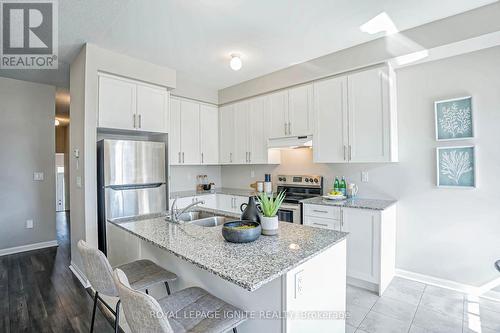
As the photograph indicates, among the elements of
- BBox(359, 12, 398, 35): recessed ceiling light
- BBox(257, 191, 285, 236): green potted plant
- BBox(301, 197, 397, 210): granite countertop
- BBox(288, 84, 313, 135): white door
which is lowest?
BBox(301, 197, 397, 210): granite countertop

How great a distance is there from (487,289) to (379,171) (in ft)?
4.91

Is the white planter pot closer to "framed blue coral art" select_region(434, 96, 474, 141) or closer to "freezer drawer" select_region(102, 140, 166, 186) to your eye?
"freezer drawer" select_region(102, 140, 166, 186)

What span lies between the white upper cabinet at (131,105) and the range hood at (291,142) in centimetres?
155

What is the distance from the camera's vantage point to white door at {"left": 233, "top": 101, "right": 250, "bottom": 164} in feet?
13.8

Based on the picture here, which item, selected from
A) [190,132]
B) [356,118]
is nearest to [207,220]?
[356,118]

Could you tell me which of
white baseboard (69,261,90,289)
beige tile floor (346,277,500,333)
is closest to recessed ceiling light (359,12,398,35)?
beige tile floor (346,277,500,333)

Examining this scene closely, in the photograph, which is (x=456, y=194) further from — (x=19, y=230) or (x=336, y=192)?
(x=19, y=230)

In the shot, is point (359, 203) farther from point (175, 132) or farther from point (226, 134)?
point (175, 132)

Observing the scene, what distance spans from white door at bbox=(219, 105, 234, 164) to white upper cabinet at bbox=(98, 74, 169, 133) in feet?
3.89

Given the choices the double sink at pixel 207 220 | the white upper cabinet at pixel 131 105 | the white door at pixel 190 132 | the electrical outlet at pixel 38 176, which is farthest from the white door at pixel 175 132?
the electrical outlet at pixel 38 176

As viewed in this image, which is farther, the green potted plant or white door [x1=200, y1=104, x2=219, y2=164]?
white door [x1=200, y1=104, x2=219, y2=164]

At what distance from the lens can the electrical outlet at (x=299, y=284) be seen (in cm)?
127

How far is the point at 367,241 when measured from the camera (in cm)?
265

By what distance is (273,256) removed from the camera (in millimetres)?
1299
